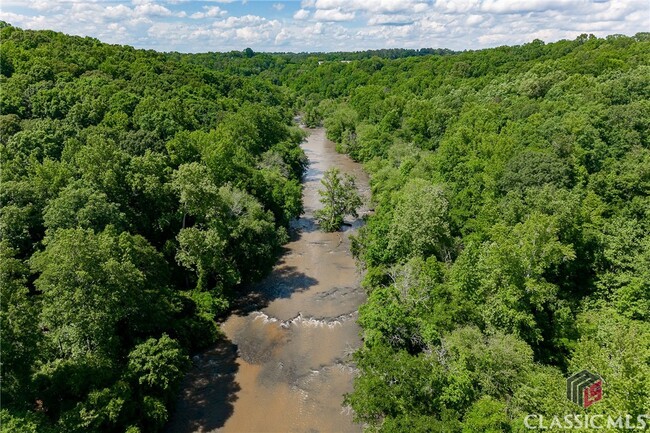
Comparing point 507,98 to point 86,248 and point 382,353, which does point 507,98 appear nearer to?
point 382,353

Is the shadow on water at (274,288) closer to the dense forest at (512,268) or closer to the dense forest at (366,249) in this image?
the dense forest at (366,249)

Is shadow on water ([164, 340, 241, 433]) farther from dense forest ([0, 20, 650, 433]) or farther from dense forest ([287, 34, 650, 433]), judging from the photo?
dense forest ([287, 34, 650, 433])

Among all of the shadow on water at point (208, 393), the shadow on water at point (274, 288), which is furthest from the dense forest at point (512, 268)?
the shadow on water at point (208, 393)

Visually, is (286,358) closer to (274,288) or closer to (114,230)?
(274,288)

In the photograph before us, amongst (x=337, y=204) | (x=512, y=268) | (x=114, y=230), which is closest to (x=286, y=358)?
(x=114, y=230)

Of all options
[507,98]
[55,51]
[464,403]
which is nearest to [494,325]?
[464,403]

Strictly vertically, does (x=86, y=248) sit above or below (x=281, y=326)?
above

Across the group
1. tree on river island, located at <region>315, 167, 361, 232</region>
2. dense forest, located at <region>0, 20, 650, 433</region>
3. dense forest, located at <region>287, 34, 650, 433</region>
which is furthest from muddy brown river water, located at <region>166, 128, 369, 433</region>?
tree on river island, located at <region>315, 167, 361, 232</region>

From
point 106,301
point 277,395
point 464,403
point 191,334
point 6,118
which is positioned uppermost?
point 6,118
